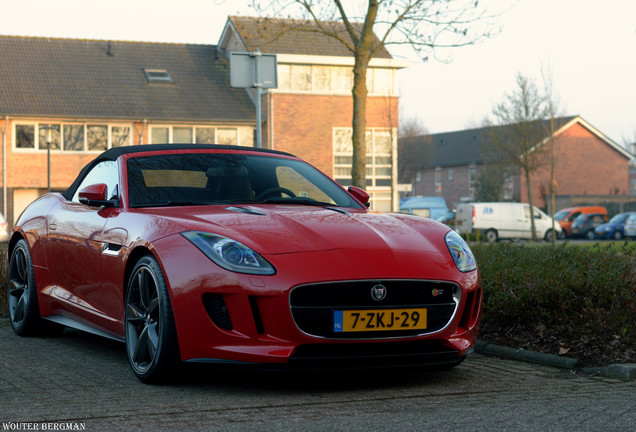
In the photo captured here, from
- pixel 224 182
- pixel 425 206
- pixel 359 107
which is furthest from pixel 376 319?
pixel 425 206

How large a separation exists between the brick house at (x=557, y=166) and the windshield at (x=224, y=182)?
5461 cm

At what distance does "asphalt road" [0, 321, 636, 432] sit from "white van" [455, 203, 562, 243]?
3593 centimetres

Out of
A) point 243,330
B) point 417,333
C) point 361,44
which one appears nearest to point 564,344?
point 417,333

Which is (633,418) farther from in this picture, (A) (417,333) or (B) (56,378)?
(B) (56,378)

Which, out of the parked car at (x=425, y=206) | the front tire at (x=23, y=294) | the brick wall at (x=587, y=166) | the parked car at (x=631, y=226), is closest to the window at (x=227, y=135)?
the parked car at (x=425, y=206)

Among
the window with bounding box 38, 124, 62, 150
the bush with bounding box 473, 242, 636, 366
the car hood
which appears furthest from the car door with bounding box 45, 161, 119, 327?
the window with bounding box 38, 124, 62, 150

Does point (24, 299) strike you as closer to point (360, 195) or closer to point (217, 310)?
point (360, 195)

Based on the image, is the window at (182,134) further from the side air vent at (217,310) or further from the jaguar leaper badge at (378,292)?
the jaguar leaper badge at (378,292)

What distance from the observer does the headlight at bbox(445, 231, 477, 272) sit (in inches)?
203

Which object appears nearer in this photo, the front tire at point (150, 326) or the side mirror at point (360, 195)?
the front tire at point (150, 326)

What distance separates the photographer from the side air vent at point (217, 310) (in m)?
4.65

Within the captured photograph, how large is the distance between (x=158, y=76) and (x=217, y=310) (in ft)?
137

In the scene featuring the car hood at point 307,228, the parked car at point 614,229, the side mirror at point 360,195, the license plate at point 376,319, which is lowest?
the parked car at point 614,229

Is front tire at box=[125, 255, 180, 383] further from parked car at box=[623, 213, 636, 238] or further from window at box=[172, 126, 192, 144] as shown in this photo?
parked car at box=[623, 213, 636, 238]
